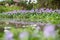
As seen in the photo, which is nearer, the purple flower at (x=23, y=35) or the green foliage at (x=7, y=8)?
the purple flower at (x=23, y=35)

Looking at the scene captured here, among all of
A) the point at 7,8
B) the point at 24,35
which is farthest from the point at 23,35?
the point at 7,8

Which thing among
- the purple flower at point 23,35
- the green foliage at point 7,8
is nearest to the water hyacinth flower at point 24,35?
the purple flower at point 23,35

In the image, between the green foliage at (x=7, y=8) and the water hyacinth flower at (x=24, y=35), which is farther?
the green foliage at (x=7, y=8)

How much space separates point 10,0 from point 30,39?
2551 millimetres

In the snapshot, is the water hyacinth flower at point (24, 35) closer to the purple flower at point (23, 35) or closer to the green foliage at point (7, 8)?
the purple flower at point (23, 35)

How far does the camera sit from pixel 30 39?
1.30 meters

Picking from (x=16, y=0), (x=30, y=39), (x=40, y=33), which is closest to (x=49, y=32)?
(x=40, y=33)

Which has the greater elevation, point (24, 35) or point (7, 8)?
point (24, 35)

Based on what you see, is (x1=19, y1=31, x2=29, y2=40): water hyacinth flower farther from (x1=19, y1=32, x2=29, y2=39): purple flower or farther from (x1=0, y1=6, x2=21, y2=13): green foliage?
(x1=0, y1=6, x2=21, y2=13): green foliage

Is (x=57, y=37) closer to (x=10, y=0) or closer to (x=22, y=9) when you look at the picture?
(x=22, y=9)

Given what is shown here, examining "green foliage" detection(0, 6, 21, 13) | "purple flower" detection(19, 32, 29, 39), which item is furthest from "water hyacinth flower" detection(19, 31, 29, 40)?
"green foliage" detection(0, 6, 21, 13)

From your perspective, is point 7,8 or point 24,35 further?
point 7,8

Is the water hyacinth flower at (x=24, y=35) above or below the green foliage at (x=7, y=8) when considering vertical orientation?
above

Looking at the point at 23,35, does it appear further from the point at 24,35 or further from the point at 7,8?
the point at 7,8
